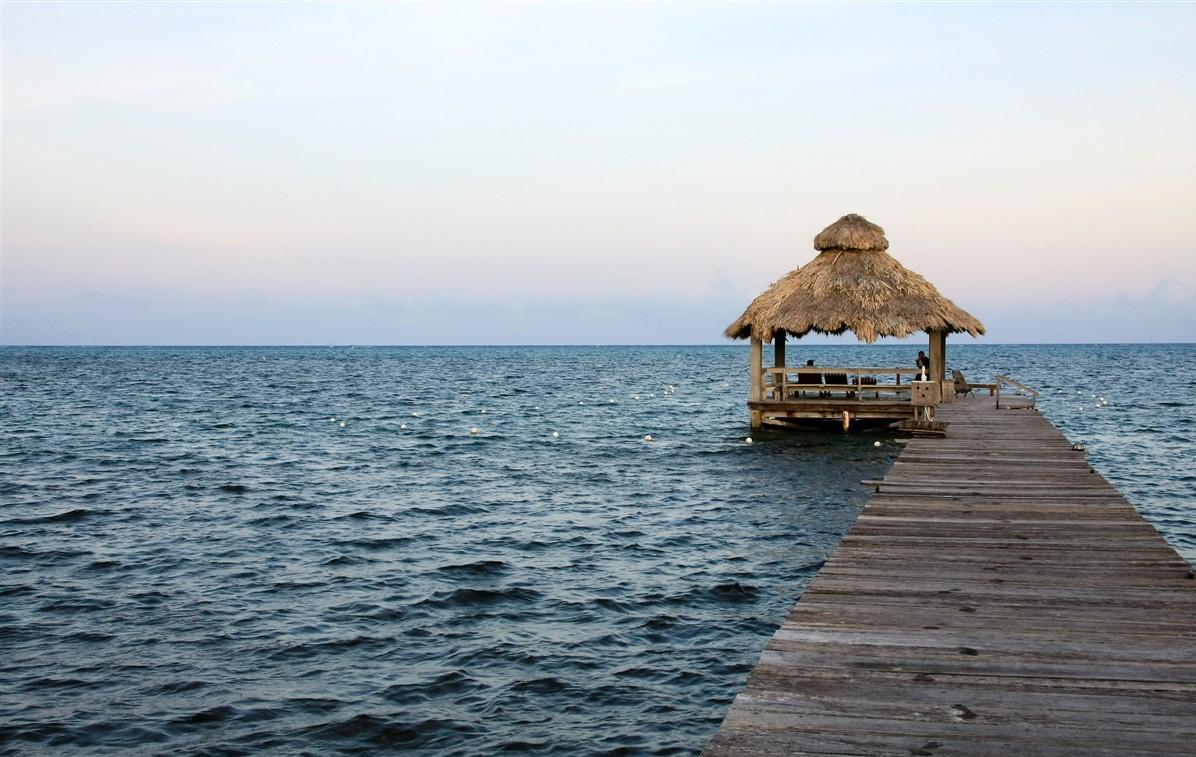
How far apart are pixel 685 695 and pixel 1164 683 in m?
4.18

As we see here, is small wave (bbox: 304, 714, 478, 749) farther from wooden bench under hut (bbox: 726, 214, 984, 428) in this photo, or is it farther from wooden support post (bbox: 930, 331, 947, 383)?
wooden support post (bbox: 930, 331, 947, 383)

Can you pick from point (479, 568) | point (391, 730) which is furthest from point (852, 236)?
point (391, 730)

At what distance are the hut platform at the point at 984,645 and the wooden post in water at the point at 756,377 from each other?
1676 cm

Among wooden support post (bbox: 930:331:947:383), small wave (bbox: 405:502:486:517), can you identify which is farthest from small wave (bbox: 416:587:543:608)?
wooden support post (bbox: 930:331:947:383)

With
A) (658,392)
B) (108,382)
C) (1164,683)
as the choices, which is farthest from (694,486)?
(108,382)

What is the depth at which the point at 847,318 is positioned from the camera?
27078 millimetres

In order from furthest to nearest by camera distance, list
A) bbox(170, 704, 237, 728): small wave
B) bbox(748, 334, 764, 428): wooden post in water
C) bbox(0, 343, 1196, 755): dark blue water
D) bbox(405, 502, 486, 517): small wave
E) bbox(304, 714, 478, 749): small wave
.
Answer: bbox(748, 334, 764, 428): wooden post in water < bbox(405, 502, 486, 517): small wave < bbox(0, 343, 1196, 755): dark blue water < bbox(170, 704, 237, 728): small wave < bbox(304, 714, 478, 749): small wave

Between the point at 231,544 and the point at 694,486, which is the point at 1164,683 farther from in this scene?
the point at 694,486

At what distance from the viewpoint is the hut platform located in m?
5.02

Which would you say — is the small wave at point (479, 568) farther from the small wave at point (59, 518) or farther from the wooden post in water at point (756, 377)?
the wooden post in water at point (756, 377)

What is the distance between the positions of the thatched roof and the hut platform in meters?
15.7

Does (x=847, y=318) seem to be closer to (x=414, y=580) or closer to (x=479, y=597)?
(x=414, y=580)

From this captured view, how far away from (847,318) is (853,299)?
2.66 feet


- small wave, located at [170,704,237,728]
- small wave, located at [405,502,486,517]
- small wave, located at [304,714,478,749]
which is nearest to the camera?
small wave, located at [304,714,478,749]
